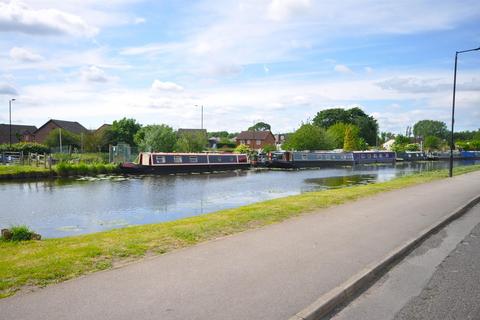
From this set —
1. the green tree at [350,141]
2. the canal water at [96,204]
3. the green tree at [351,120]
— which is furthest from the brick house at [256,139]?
the canal water at [96,204]

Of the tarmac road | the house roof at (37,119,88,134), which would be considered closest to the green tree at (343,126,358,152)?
the house roof at (37,119,88,134)

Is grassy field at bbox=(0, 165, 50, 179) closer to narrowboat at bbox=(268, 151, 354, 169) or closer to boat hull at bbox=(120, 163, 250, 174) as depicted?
boat hull at bbox=(120, 163, 250, 174)

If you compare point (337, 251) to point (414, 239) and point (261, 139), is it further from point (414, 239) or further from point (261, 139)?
point (261, 139)

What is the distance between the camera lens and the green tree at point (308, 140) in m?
69.3

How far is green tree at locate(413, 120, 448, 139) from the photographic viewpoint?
145 m

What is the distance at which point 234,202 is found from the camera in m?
17.3

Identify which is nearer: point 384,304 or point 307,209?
point 384,304

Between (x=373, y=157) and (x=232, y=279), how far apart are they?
58.9 m

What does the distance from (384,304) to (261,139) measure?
3738 inches

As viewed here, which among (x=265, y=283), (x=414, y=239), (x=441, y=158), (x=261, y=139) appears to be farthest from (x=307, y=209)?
(x=261, y=139)

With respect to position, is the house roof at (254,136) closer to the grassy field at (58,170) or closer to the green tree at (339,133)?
the green tree at (339,133)

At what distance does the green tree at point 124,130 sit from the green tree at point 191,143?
8.05 meters

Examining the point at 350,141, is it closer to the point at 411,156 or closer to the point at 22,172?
the point at 411,156

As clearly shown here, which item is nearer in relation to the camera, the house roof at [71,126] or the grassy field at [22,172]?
the grassy field at [22,172]
